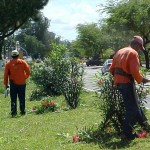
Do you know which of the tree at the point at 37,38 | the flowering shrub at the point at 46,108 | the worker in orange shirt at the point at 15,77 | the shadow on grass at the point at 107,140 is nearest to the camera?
the shadow on grass at the point at 107,140

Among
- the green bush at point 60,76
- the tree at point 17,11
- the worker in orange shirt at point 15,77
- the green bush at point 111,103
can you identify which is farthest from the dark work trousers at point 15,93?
the tree at point 17,11

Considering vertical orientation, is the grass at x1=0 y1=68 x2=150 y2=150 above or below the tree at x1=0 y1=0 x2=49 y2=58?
below

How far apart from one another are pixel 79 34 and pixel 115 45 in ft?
52.0

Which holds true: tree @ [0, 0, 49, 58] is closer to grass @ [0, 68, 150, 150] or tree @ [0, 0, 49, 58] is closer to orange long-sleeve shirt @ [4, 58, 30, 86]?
A: orange long-sleeve shirt @ [4, 58, 30, 86]

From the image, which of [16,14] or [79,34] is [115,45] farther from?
[16,14]

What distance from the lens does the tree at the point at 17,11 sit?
1564 inches

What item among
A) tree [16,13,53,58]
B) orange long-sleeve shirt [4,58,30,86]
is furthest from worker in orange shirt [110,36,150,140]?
tree [16,13,53,58]

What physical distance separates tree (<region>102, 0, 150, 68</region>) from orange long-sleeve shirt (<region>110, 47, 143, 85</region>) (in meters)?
33.6

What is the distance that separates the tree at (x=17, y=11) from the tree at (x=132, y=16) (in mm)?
6885

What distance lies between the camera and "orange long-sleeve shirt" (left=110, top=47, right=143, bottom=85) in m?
7.11

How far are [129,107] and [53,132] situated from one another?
2.12 m

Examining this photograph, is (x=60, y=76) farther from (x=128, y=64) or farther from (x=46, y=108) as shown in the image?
(x=128, y=64)

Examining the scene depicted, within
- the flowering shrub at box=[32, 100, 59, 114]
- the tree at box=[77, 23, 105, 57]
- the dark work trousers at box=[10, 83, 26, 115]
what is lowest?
the flowering shrub at box=[32, 100, 59, 114]

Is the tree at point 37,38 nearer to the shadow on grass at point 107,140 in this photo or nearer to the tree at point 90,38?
the tree at point 90,38
